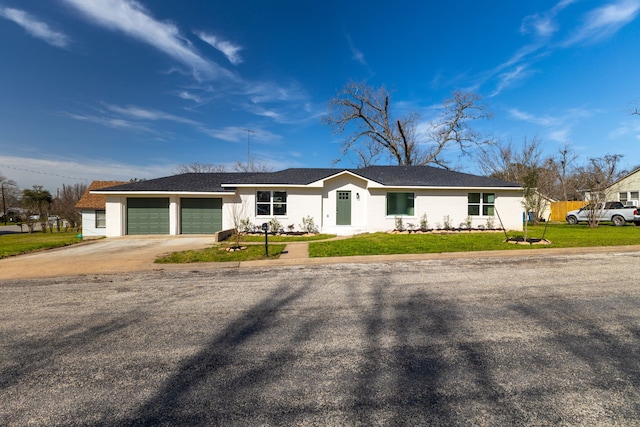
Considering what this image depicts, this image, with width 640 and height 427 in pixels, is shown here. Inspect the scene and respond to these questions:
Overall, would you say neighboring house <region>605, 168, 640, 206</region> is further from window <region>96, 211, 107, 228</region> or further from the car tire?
window <region>96, 211, 107, 228</region>

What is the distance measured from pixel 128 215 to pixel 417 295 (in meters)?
17.6

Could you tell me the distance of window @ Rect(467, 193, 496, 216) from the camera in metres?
18.3

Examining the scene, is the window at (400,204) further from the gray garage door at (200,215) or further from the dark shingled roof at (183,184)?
the gray garage door at (200,215)

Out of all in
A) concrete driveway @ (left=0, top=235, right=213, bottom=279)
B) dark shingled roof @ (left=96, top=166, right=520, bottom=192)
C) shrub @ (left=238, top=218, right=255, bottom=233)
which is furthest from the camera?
dark shingled roof @ (left=96, top=166, right=520, bottom=192)

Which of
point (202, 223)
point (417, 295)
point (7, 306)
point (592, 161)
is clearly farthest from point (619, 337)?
point (592, 161)

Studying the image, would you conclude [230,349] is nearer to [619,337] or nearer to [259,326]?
[259,326]

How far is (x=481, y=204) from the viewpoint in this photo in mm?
18297

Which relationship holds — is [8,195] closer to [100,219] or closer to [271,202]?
[100,219]

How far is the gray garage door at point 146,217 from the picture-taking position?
57.6 ft

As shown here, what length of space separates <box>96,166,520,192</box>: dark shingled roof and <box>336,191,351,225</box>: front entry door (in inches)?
53.5

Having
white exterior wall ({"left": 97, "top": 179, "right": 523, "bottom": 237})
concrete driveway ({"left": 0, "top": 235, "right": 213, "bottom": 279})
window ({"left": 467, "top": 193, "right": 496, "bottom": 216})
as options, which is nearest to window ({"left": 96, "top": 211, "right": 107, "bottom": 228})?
white exterior wall ({"left": 97, "top": 179, "right": 523, "bottom": 237})

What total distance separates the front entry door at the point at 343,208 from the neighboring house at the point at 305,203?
6cm

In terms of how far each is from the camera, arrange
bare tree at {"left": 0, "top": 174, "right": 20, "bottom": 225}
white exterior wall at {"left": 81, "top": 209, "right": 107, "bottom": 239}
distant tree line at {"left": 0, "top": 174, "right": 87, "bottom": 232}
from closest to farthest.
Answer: white exterior wall at {"left": 81, "top": 209, "right": 107, "bottom": 239} → distant tree line at {"left": 0, "top": 174, "right": 87, "bottom": 232} → bare tree at {"left": 0, "top": 174, "right": 20, "bottom": 225}

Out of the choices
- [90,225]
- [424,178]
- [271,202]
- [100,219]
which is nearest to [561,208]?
[424,178]
